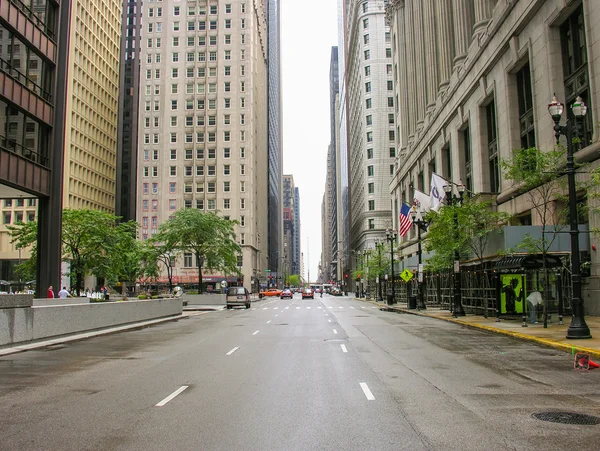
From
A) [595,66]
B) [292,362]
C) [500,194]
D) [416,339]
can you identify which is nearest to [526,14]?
[595,66]

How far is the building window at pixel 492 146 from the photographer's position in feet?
126

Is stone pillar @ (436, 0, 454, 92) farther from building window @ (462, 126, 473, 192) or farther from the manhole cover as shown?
the manhole cover

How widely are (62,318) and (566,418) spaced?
55.2 ft

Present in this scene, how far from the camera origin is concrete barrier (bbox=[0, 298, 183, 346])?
15930 millimetres

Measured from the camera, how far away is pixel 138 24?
437 feet

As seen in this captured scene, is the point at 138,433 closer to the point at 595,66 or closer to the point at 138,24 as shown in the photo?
the point at 595,66

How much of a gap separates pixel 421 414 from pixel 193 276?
95.7 meters

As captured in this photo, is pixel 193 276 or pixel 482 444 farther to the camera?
pixel 193 276

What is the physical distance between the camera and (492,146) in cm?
3878

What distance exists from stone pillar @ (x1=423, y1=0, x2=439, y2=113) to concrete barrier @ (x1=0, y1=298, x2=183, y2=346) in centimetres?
3944

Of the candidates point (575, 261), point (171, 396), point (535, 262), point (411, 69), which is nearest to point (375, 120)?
point (411, 69)

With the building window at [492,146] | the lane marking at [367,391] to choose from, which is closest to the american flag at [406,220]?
the building window at [492,146]

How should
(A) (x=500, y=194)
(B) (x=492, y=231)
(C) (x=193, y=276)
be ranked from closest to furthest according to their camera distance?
(B) (x=492, y=231)
(A) (x=500, y=194)
(C) (x=193, y=276)

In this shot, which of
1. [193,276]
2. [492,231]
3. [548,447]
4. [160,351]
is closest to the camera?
[548,447]
